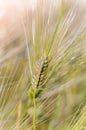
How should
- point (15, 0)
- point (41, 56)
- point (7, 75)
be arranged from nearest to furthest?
point (41, 56)
point (7, 75)
point (15, 0)

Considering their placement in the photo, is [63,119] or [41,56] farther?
[63,119]

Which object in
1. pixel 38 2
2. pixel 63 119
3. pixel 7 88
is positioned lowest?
pixel 63 119

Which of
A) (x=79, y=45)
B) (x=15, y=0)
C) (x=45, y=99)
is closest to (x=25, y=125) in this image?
(x=45, y=99)

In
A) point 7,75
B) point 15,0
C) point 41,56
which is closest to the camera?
point 41,56

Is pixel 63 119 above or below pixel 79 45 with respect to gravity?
below

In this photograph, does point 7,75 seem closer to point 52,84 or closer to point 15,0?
point 52,84

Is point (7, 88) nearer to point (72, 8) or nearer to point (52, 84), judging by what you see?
point (52, 84)
